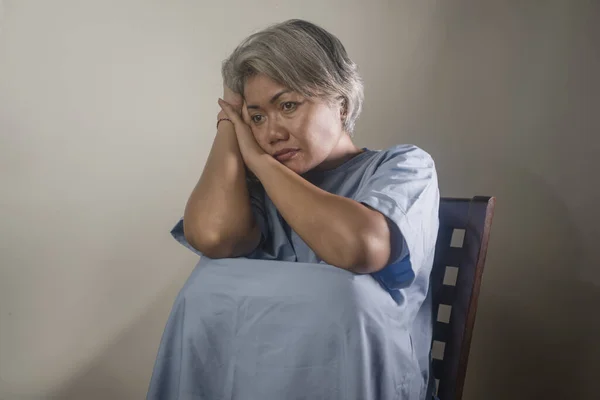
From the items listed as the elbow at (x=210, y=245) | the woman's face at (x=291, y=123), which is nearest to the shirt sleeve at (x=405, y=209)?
the woman's face at (x=291, y=123)

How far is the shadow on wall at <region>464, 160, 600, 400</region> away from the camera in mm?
1098

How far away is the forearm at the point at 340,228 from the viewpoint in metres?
0.65

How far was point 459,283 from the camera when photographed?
0.83m

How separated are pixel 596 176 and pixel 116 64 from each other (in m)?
1.19

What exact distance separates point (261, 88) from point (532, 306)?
799 mm

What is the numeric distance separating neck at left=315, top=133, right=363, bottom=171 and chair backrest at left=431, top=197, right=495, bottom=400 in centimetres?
22

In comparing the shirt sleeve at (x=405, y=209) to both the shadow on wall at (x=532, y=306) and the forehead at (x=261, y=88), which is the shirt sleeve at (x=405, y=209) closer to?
the forehead at (x=261, y=88)

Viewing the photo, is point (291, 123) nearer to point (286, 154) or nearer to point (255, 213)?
point (286, 154)

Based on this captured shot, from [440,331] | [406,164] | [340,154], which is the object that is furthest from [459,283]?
[340,154]

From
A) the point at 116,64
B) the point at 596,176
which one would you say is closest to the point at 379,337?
the point at 596,176

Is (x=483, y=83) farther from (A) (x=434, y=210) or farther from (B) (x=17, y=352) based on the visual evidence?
(B) (x=17, y=352)

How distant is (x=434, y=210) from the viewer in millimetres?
814

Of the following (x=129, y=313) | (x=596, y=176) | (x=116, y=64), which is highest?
(x=116, y=64)

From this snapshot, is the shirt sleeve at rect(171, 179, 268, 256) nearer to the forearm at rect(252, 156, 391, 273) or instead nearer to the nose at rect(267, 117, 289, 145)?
the nose at rect(267, 117, 289, 145)
